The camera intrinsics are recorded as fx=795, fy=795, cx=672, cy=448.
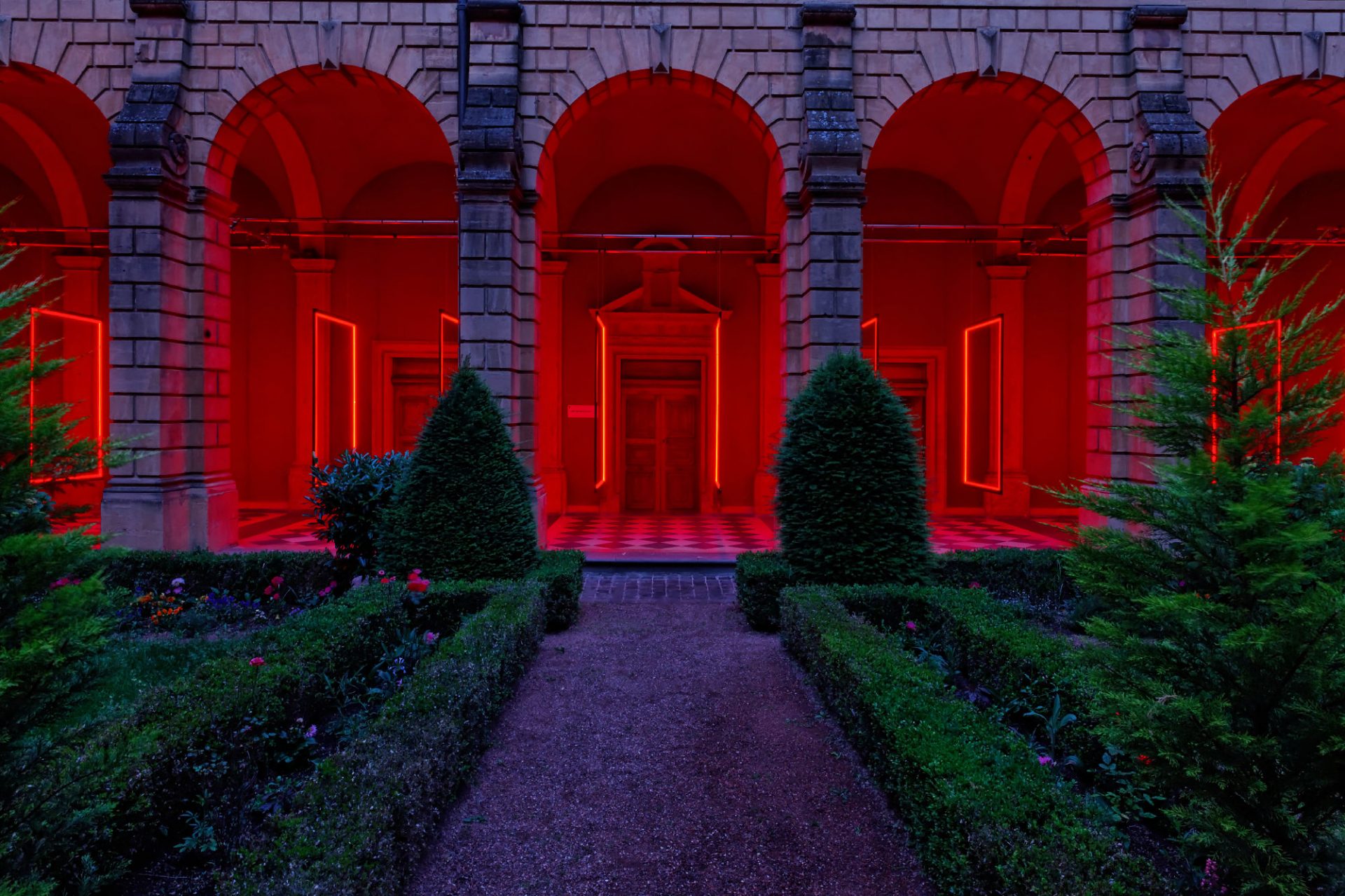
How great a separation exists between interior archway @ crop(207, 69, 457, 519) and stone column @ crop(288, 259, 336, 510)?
3 centimetres

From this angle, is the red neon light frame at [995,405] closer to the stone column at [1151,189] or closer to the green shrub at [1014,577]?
the stone column at [1151,189]

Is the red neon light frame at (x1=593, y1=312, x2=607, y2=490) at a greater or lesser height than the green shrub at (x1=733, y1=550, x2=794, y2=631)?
greater

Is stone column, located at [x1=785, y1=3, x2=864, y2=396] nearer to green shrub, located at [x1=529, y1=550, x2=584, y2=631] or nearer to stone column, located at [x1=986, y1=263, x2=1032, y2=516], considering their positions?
green shrub, located at [x1=529, y1=550, x2=584, y2=631]

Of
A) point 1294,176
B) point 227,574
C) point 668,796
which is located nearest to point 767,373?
point 227,574

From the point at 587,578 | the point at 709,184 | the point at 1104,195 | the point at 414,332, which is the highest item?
the point at 709,184

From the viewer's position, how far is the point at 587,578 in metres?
9.50

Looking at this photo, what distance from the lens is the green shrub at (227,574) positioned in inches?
297

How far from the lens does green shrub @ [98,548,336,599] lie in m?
7.55

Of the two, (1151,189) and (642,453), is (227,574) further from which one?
(1151,189)

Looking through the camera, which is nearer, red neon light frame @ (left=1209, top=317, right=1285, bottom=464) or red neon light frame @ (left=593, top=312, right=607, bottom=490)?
red neon light frame @ (left=1209, top=317, right=1285, bottom=464)

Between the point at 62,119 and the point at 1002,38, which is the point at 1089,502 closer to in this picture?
the point at 1002,38

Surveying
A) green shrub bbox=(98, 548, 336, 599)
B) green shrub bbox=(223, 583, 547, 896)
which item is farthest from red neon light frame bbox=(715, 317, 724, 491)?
green shrub bbox=(223, 583, 547, 896)

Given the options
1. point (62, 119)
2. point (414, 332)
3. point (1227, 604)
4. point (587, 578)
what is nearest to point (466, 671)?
point (1227, 604)

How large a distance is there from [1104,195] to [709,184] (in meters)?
7.18
